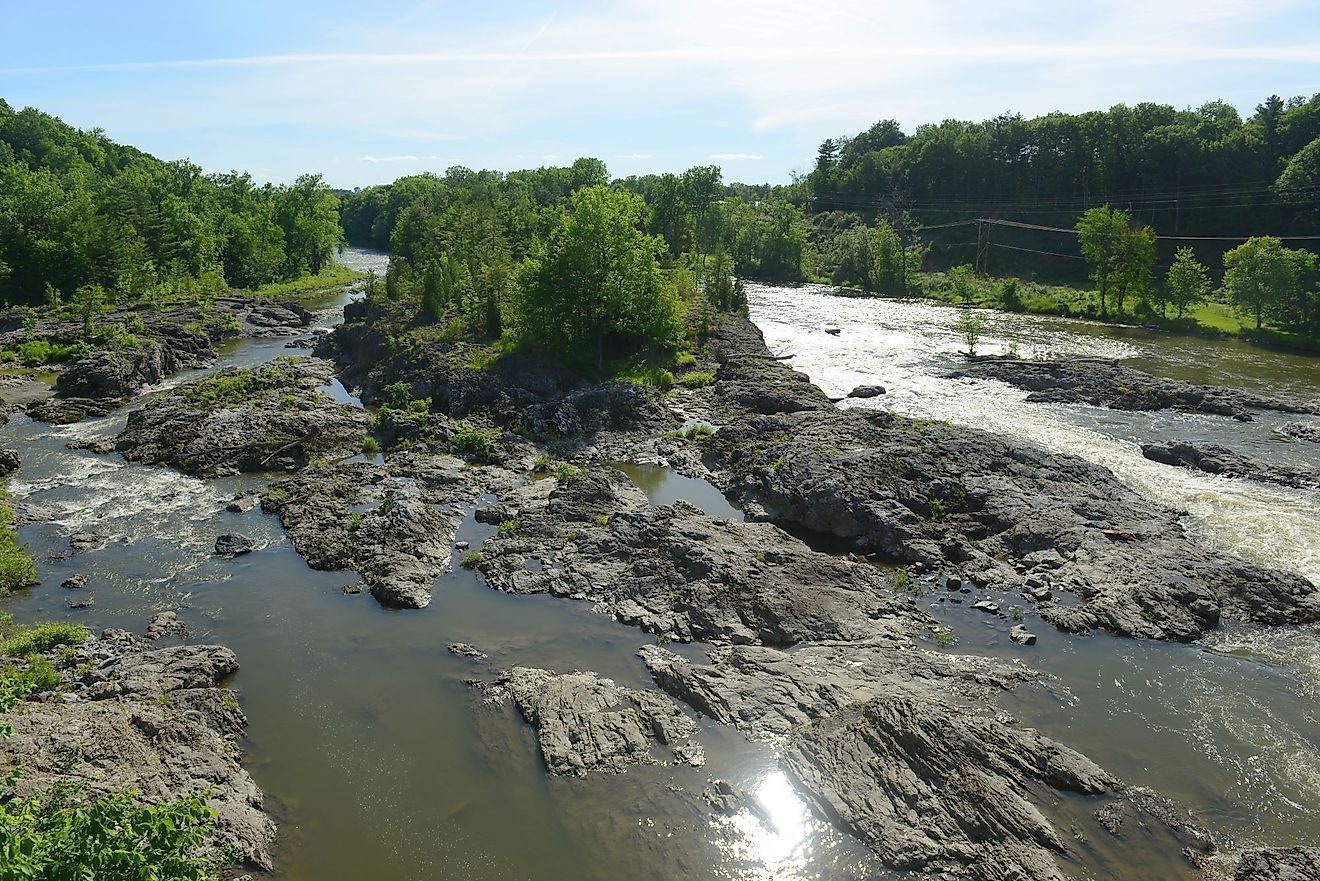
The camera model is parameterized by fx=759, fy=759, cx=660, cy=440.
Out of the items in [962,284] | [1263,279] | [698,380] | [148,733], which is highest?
[962,284]

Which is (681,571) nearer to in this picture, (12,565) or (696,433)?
(696,433)

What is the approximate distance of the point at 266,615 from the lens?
2531 cm

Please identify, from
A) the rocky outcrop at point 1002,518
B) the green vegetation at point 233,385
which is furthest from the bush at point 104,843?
the green vegetation at point 233,385

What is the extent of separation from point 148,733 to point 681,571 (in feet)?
51.2

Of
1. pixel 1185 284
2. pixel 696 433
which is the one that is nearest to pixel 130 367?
pixel 696 433

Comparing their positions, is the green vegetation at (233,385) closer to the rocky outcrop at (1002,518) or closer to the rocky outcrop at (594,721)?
the rocky outcrop at (1002,518)

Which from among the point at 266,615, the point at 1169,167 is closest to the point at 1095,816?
the point at 266,615

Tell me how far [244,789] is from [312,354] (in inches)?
2156

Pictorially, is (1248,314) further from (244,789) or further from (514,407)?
(244,789)

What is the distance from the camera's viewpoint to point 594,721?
65.0 feet

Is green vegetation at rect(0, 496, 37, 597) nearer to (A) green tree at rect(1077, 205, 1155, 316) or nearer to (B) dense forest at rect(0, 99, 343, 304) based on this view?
(B) dense forest at rect(0, 99, 343, 304)

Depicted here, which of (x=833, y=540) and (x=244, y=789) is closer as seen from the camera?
(x=244, y=789)

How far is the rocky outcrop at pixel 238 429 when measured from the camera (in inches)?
1499

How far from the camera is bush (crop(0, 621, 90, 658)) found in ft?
69.3
